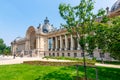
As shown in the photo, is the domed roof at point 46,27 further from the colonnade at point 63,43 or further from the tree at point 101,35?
the tree at point 101,35

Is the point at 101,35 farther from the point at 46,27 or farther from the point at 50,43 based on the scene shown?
the point at 46,27

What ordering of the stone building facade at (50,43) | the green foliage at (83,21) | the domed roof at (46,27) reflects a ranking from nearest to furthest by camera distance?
the green foliage at (83,21) → the stone building facade at (50,43) → the domed roof at (46,27)

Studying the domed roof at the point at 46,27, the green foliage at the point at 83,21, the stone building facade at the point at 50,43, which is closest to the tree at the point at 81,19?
the green foliage at the point at 83,21

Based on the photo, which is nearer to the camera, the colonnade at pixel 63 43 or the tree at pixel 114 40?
the tree at pixel 114 40

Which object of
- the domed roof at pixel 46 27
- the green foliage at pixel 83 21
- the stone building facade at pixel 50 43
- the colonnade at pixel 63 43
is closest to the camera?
the green foliage at pixel 83 21

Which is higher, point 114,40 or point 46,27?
point 46,27

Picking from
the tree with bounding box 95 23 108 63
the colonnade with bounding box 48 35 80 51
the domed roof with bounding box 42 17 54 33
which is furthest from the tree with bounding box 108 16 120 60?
the domed roof with bounding box 42 17 54 33

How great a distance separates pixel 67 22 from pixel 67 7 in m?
1.28

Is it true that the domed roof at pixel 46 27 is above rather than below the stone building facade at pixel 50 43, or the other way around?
above

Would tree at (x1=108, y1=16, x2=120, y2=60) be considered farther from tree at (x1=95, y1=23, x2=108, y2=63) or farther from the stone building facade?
the stone building facade

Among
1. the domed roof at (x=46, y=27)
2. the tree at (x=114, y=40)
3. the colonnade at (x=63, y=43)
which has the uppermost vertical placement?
the domed roof at (x=46, y=27)

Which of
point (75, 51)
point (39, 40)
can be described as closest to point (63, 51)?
point (75, 51)

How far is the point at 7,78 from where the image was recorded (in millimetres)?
14891

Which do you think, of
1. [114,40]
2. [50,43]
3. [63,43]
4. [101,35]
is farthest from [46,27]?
[101,35]
